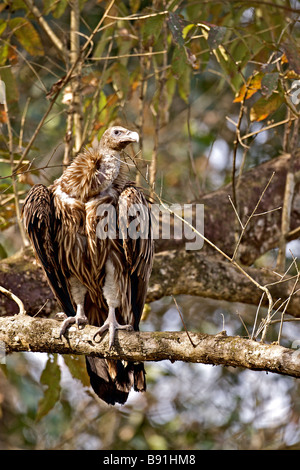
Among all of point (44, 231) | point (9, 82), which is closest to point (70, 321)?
point (44, 231)

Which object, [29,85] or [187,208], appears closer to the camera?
[187,208]

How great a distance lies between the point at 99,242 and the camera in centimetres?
353

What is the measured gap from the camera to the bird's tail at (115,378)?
3.58m

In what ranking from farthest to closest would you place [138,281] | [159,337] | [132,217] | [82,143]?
[82,143]
[138,281]
[132,217]
[159,337]

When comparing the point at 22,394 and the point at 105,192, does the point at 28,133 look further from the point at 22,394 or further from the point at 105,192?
the point at 105,192

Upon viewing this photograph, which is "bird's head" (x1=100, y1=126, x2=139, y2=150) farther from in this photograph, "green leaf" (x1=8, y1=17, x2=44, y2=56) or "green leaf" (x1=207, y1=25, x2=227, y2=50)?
"green leaf" (x1=8, y1=17, x2=44, y2=56)

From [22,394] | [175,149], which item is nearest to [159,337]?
[22,394]

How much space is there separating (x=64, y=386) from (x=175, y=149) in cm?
344

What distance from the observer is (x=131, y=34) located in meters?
4.71

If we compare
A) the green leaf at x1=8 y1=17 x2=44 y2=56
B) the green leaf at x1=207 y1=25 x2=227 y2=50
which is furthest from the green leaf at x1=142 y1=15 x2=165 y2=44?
the green leaf at x1=8 y1=17 x2=44 y2=56

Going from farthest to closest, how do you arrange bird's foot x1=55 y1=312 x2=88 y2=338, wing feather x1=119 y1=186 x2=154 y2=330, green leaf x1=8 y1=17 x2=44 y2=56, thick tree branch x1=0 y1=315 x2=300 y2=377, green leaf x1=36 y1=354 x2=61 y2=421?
green leaf x1=8 y1=17 x2=44 y2=56, green leaf x1=36 y1=354 x2=61 y2=421, wing feather x1=119 y1=186 x2=154 y2=330, bird's foot x1=55 y1=312 x2=88 y2=338, thick tree branch x1=0 y1=315 x2=300 y2=377

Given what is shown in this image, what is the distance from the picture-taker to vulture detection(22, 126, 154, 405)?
11.5 feet

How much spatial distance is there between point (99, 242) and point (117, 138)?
66 cm

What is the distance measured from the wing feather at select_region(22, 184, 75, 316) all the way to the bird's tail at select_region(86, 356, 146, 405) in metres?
0.38
